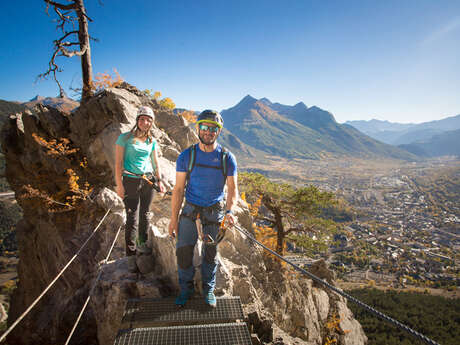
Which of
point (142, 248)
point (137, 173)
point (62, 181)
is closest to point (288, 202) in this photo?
point (142, 248)

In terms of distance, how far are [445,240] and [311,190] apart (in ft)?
514

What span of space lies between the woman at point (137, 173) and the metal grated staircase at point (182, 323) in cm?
164

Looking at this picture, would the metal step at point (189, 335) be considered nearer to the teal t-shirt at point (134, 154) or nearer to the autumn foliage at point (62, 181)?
the teal t-shirt at point (134, 154)

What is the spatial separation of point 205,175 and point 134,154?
235 centimetres

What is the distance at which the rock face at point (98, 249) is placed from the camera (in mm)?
5020

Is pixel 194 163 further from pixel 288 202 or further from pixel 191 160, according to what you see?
pixel 288 202

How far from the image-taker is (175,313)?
395cm

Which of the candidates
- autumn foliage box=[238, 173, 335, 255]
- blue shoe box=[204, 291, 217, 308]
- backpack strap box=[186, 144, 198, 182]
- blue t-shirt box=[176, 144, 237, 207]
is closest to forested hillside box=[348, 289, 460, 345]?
autumn foliage box=[238, 173, 335, 255]

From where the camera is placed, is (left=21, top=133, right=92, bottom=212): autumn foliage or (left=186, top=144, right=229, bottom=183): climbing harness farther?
(left=21, top=133, right=92, bottom=212): autumn foliage

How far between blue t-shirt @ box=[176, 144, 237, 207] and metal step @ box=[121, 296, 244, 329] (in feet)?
6.78

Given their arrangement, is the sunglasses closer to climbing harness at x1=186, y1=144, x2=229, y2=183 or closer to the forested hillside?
climbing harness at x1=186, y1=144, x2=229, y2=183

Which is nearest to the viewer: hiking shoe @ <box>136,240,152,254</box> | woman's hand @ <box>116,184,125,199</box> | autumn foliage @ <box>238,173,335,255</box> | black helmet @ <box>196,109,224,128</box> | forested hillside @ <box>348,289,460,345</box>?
black helmet @ <box>196,109,224,128</box>

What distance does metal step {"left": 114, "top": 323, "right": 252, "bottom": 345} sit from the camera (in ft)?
11.3

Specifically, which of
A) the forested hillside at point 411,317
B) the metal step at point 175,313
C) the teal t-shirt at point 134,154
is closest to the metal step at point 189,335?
the metal step at point 175,313
